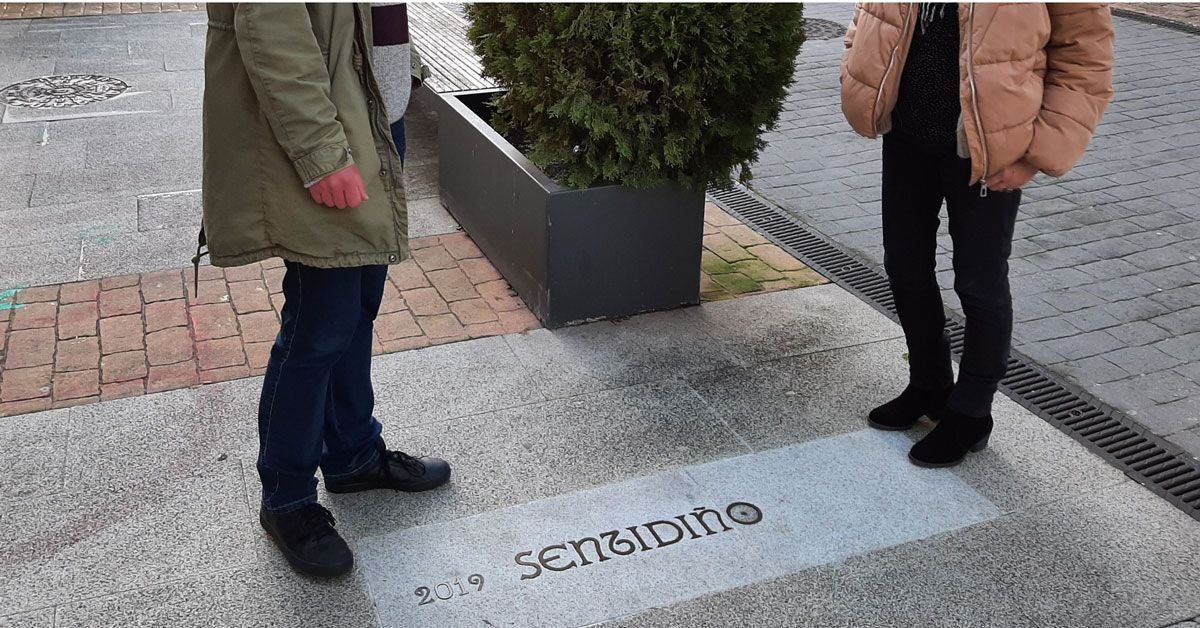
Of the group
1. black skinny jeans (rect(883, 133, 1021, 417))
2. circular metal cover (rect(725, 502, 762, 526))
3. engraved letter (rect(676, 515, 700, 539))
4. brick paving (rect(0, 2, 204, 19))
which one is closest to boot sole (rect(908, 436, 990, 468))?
black skinny jeans (rect(883, 133, 1021, 417))

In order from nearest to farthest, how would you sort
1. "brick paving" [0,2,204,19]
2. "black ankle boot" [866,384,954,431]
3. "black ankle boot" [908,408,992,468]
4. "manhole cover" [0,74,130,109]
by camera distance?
1. "black ankle boot" [908,408,992,468]
2. "black ankle boot" [866,384,954,431]
3. "manhole cover" [0,74,130,109]
4. "brick paving" [0,2,204,19]

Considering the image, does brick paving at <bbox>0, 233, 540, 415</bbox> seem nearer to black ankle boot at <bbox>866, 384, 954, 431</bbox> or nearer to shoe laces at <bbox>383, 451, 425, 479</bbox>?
shoe laces at <bbox>383, 451, 425, 479</bbox>

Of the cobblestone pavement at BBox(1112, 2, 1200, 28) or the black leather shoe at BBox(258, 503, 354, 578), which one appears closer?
the black leather shoe at BBox(258, 503, 354, 578)

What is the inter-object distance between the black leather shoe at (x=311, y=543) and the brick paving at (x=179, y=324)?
1201 millimetres

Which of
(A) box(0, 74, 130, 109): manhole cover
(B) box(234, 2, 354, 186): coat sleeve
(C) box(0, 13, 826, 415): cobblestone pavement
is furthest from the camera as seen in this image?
(A) box(0, 74, 130, 109): manhole cover

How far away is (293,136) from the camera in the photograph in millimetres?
2486

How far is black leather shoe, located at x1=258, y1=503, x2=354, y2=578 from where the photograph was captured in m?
3.01

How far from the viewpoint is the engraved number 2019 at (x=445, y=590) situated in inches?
116

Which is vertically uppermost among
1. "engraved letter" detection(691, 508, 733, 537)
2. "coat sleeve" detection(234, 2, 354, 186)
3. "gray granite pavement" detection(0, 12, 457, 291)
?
"coat sleeve" detection(234, 2, 354, 186)

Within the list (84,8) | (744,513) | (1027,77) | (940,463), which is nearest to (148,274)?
(744,513)

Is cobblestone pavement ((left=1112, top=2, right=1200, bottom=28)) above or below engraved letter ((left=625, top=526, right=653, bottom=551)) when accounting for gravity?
above

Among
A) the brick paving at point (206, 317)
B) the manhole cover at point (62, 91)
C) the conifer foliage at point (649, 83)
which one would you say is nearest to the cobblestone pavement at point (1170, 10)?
the brick paving at point (206, 317)

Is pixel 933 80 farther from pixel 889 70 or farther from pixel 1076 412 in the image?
pixel 1076 412

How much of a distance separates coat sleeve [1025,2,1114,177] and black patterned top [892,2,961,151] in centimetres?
25
